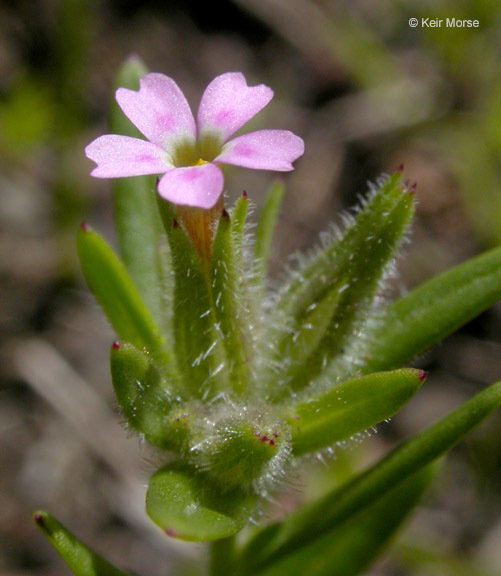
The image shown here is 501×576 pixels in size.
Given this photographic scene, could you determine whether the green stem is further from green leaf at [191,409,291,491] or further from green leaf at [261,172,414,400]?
green leaf at [261,172,414,400]

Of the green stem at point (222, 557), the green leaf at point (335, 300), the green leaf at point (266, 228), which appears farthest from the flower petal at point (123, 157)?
the green stem at point (222, 557)

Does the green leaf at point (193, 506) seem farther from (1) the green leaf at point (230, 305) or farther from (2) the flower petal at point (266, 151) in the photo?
(2) the flower petal at point (266, 151)

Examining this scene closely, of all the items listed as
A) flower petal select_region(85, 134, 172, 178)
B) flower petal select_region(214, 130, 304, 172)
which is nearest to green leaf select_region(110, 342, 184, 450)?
flower petal select_region(85, 134, 172, 178)

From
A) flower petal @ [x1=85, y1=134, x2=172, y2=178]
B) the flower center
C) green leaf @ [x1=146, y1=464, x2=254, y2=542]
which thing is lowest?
green leaf @ [x1=146, y1=464, x2=254, y2=542]

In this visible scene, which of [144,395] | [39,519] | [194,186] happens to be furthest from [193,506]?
[194,186]

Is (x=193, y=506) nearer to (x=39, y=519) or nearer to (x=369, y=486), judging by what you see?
(x=39, y=519)

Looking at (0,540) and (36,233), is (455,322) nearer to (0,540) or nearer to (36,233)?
(0,540)
